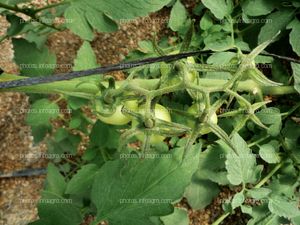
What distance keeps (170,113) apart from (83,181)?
345mm

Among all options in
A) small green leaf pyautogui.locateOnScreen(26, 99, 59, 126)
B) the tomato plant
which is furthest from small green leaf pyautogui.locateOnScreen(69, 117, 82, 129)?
small green leaf pyautogui.locateOnScreen(26, 99, 59, 126)

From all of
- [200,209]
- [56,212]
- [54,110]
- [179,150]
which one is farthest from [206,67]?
[200,209]

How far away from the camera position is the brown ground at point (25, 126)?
5.61 ft

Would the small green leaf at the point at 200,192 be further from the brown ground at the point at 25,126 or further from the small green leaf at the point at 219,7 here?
the small green leaf at the point at 219,7

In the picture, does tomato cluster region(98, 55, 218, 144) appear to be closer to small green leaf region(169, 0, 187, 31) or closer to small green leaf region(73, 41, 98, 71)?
small green leaf region(73, 41, 98, 71)

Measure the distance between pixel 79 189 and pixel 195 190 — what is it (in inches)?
16.5

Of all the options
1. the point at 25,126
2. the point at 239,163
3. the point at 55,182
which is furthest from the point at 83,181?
the point at 25,126

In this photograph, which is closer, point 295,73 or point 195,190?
point 295,73

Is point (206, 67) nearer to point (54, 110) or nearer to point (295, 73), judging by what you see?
point (295, 73)

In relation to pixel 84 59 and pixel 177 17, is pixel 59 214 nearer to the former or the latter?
pixel 84 59

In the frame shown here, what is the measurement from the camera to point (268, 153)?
52.5 inches

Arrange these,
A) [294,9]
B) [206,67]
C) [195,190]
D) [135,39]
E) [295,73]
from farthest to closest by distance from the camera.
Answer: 1. [135,39]
2. [195,190]
3. [294,9]
4. [295,73]
5. [206,67]

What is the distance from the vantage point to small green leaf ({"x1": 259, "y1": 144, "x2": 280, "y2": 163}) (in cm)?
133

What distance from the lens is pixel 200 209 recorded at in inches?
63.8
